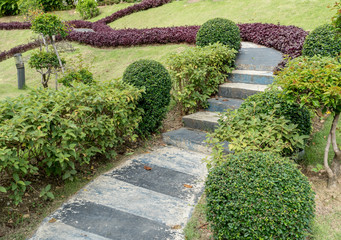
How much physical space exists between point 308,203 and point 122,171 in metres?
2.72

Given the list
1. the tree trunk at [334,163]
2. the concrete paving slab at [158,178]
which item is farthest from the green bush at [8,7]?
the tree trunk at [334,163]

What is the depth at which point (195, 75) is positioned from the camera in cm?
597

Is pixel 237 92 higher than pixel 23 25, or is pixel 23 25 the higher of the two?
pixel 23 25

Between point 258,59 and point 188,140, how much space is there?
361 centimetres

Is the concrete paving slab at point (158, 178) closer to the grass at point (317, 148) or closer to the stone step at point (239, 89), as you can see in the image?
the grass at point (317, 148)

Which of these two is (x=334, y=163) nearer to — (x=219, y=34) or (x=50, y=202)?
(x=50, y=202)

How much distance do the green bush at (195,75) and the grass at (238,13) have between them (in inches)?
210

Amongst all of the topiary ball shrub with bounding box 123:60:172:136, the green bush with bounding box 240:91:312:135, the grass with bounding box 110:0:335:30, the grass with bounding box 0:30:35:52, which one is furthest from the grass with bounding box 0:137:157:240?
the grass with bounding box 0:30:35:52

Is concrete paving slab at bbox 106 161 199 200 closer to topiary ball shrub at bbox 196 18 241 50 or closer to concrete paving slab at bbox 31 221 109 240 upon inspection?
concrete paving slab at bbox 31 221 109 240

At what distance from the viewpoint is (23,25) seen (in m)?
21.0

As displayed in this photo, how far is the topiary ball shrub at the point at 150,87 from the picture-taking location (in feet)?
17.2

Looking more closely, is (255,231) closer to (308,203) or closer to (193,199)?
(308,203)

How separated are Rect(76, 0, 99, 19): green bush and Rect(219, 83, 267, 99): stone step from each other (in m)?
18.1

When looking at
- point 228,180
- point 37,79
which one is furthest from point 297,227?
point 37,79
